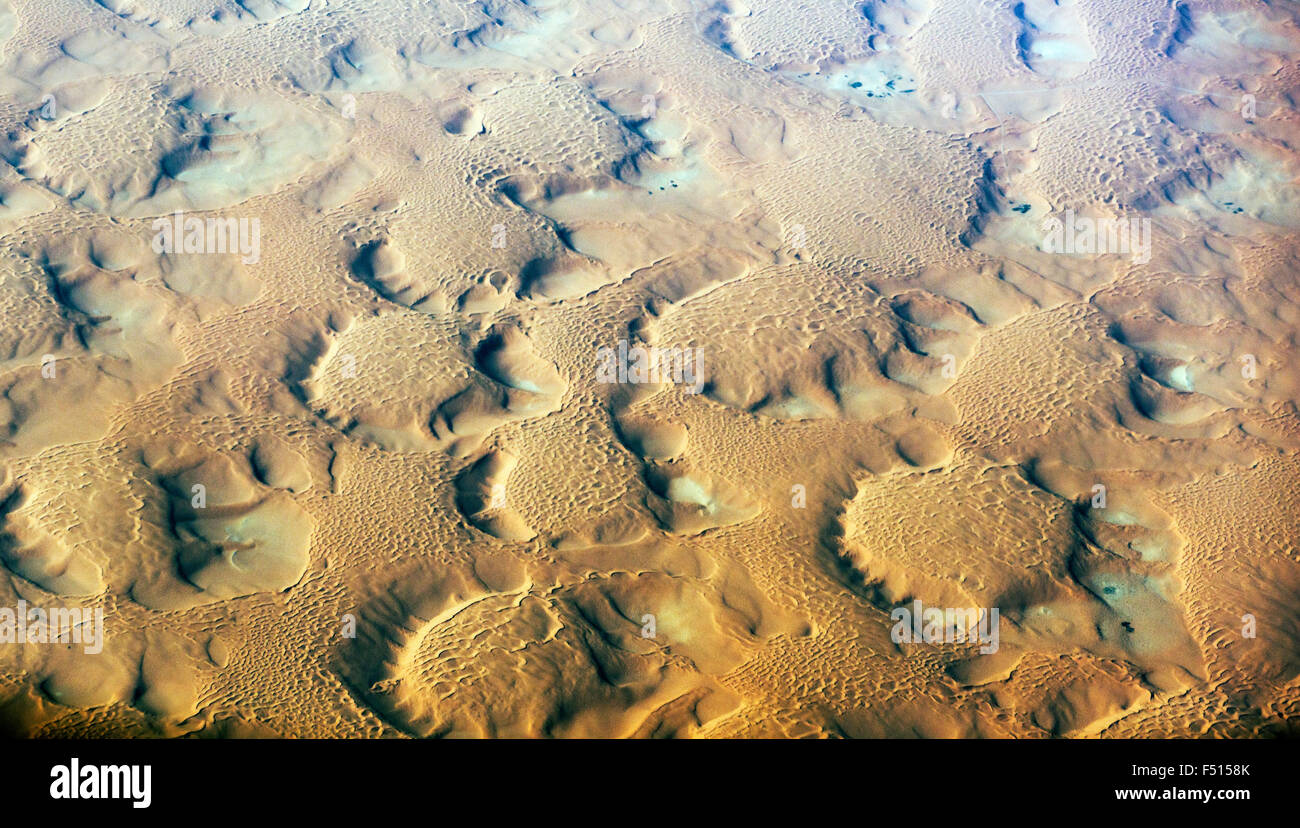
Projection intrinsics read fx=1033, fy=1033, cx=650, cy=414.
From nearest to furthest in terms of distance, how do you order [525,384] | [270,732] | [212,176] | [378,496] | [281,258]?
[270,732] < [378,496] < [525,384] < [281,258] < [212,176]

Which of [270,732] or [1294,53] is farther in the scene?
[1294,53]

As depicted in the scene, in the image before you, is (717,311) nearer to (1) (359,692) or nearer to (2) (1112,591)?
(2) (1112,591)

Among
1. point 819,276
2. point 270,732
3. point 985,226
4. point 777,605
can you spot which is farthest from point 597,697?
point 985,226

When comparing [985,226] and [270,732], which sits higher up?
[985,226]

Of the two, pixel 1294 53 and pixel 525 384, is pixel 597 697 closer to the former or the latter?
pixel 525 384

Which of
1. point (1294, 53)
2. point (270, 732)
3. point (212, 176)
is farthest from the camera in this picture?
point (1294, 53)

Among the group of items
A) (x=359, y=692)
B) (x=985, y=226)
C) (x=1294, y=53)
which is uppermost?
(x=1294, y=53)

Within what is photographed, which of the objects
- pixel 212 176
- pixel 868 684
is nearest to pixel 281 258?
pixel 212 176
